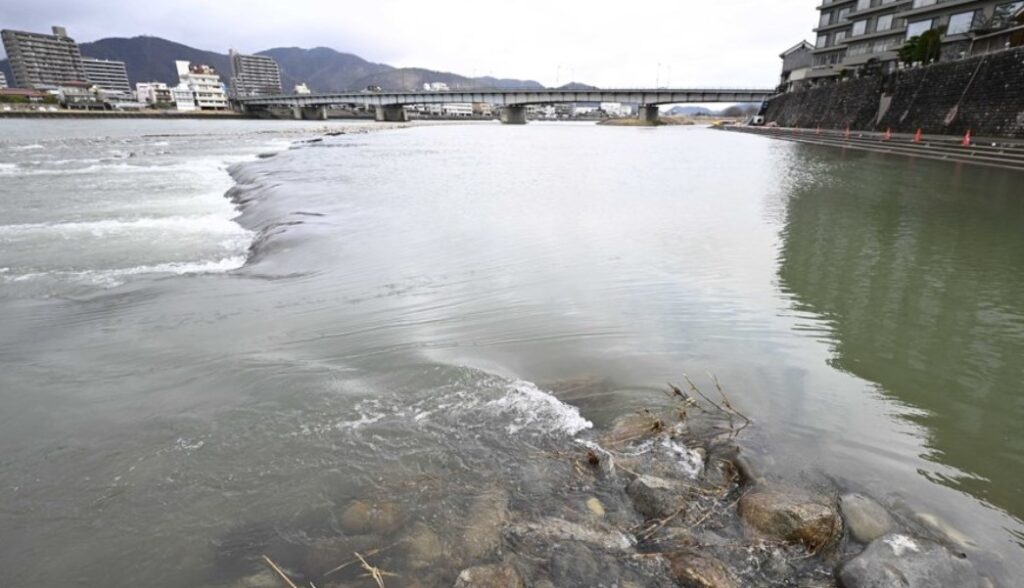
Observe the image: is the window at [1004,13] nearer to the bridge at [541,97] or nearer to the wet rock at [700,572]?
the wet rock at [700,572]

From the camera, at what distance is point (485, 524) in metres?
4.27

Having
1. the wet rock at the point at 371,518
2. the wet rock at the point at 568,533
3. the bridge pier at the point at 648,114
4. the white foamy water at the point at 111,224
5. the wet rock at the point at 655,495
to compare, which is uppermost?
the bridge pier at the point at 648,114

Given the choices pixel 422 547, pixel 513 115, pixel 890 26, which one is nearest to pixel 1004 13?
pixel 890 26

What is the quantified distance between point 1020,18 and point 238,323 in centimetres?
5399

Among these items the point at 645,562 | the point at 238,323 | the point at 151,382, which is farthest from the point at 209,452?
the point at 645,562

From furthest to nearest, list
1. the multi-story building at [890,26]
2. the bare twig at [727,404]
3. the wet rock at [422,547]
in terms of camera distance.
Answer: the multi-story building at [890,26] → the bare twig at [727,404] → the wet rock at [422,547]

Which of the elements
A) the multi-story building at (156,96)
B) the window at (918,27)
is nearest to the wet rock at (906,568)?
the window at (918,27)

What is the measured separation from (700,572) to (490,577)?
146 centimetres

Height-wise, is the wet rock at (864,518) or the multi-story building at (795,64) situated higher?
the multi-story building at (795,64)

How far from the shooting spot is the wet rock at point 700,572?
361 centimetres

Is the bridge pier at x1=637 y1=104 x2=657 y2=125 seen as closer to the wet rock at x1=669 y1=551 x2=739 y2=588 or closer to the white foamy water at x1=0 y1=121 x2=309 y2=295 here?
the white foamy water at x1=0 y1=121 x2=309 y2=295

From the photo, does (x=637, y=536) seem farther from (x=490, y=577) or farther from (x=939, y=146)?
(x=939, y=146)

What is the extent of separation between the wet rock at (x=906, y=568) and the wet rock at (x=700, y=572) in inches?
30.8

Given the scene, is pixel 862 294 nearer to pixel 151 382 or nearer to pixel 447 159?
pixel 151 382
